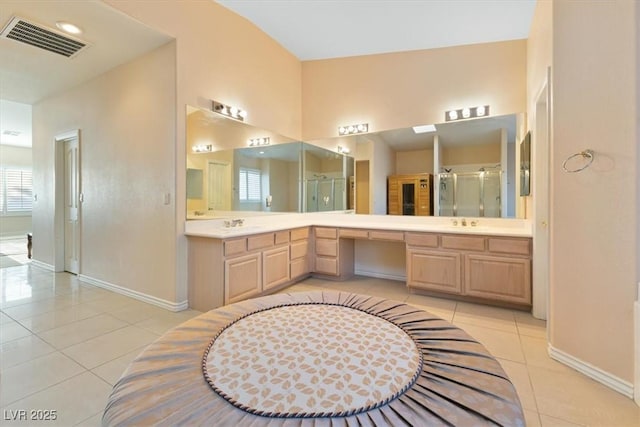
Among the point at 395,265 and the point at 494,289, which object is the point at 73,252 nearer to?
the point at 395,265

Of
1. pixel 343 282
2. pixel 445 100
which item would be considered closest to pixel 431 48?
pixel 445 100

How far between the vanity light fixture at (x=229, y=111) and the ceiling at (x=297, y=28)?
74 cm

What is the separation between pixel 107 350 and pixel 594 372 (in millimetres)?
3327

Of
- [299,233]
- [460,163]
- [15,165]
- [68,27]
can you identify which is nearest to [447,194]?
[460,163]

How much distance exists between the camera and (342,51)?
13.5ft

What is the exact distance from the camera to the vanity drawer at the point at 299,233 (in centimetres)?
373

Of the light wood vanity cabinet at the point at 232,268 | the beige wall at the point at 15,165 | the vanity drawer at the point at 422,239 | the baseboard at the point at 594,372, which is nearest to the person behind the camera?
the baseboard at the point at 594,372

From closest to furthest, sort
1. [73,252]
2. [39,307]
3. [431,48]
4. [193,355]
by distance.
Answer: [193,355]
[39,307]
[431,48]
[73,252]

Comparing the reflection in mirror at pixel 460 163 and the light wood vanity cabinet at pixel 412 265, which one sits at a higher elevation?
the reflection in mirror at pixel 460 163

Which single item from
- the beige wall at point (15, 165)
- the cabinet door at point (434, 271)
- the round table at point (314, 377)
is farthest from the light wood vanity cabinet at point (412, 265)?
the beige wall at point (15, 165)

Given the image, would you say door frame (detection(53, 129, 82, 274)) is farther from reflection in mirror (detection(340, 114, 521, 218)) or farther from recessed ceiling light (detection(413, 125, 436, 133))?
recessed ceiling light (detection(413, 125, 436, 133))

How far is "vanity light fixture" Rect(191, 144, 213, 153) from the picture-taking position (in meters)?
3.09

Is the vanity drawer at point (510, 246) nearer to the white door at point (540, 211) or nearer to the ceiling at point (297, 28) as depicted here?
the white door at point (540, 211)

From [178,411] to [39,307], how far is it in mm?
3370
